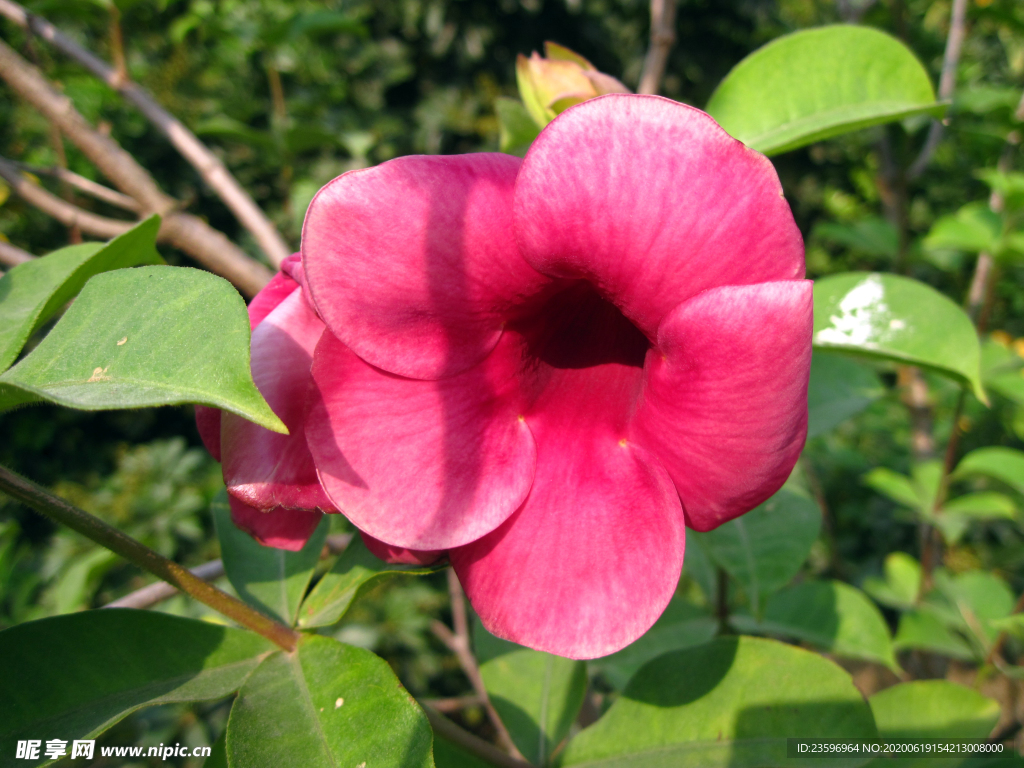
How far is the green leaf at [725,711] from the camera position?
69 centimetres

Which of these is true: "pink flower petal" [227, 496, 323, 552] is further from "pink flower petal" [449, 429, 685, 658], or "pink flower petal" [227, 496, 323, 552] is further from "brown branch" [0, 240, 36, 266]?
"brown branch" [0, 240, 36, 266]

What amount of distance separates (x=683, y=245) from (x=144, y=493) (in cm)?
291

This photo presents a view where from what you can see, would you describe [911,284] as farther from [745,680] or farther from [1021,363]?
[1021,363]

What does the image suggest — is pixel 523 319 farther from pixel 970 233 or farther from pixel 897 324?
pixel 970 233

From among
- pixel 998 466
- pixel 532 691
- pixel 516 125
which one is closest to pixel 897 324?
pixel 516 125

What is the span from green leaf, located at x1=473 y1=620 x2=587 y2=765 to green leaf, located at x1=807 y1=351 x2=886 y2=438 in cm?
58

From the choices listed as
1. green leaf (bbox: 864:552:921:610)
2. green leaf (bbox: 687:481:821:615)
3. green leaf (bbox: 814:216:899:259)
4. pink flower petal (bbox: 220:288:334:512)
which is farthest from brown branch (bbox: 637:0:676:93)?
green leaf (bbox: 864:552:921:610)

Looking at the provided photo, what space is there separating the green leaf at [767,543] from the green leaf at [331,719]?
0.56 metres

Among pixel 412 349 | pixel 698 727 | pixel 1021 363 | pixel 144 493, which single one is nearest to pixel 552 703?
pixel 698 727

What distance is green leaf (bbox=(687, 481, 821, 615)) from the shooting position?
975mm

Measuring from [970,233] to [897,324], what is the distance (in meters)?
1.19

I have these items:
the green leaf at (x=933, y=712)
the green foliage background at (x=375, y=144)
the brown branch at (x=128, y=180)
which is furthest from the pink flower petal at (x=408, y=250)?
the green foliage background at (x=375, y=144)

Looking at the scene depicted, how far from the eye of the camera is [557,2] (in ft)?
12.3

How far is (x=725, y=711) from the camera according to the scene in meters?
0.72
